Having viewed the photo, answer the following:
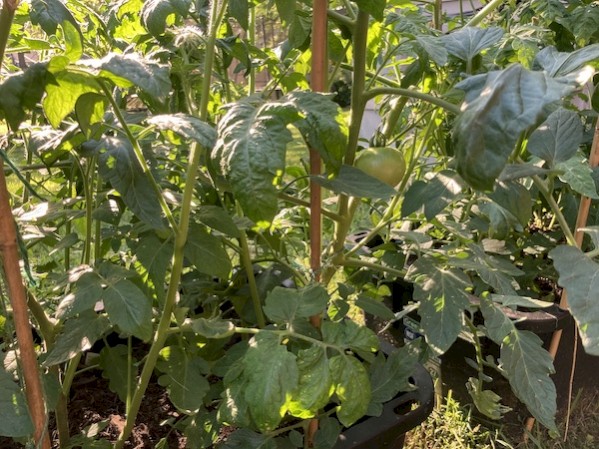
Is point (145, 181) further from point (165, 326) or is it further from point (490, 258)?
point (490, 258)

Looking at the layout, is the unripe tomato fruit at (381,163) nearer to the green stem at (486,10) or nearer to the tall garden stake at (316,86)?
the tall garden stake at (316,86)

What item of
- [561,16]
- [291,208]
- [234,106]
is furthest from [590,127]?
[234,106]

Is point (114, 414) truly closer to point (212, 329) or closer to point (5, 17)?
point (212, 329)

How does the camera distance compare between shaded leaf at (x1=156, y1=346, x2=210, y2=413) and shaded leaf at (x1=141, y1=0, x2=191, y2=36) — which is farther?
shaded leaf at (x1=156, y1=346, x2=210, y2=413)

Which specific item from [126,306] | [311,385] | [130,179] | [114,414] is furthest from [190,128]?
[114,414]

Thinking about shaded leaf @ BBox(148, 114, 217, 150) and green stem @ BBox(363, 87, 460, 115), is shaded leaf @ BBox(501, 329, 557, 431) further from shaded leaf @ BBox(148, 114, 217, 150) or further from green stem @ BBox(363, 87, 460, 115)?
shaded leaf @ BBox(148, 114, 217, 150)

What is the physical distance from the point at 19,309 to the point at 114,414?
0.68 m

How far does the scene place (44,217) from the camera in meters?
0.92

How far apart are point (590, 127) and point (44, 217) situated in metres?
1.56

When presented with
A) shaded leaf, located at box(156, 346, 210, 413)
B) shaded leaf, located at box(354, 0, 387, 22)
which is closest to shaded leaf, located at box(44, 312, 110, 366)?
shaded leaf, located at box(156, 346, 210, 413)

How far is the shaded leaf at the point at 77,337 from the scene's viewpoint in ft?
2.82

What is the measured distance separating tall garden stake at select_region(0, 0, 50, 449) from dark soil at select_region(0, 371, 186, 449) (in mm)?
427

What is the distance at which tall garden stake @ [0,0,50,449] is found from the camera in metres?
0.70

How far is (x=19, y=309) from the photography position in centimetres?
73
